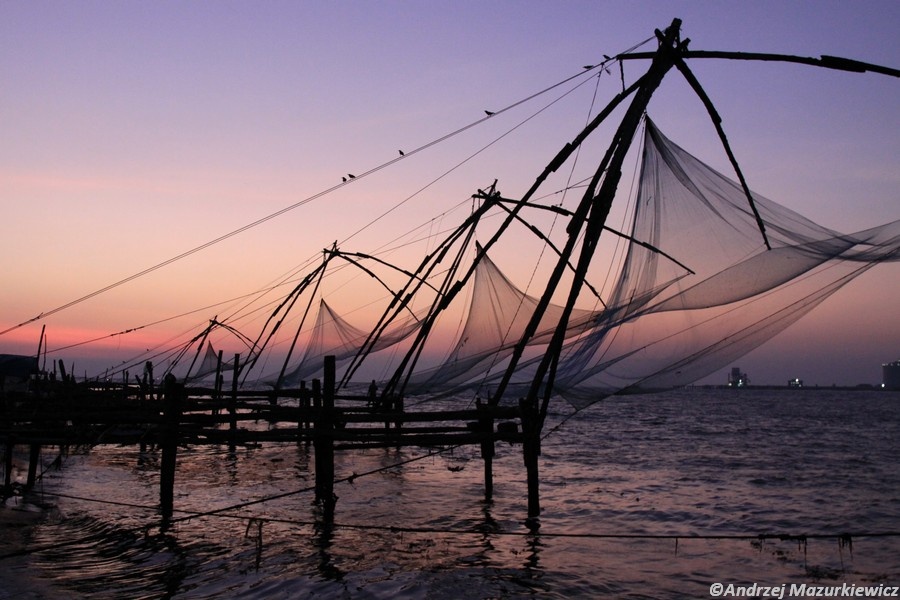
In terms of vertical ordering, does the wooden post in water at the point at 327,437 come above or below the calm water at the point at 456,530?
above

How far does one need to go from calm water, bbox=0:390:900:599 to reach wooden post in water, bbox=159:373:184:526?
367 mm

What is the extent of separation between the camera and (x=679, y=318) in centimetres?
690

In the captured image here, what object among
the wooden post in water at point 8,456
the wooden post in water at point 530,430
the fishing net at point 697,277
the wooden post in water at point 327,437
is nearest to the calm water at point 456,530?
the wooden post in water at point 327,437

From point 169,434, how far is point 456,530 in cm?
369

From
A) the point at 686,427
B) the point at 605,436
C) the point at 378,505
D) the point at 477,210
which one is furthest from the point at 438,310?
the point at 686,427

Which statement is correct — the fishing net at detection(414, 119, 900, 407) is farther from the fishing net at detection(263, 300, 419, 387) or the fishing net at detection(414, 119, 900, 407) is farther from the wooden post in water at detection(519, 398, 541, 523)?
the fishing net at detection(263, 300, 419, 387)

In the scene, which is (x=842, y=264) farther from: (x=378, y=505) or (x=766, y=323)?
(x=378, y=505)

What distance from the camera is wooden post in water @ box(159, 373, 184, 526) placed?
8.82 meters

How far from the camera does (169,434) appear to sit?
29.0ft

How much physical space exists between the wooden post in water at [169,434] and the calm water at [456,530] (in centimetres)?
37

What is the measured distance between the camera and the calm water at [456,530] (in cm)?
658

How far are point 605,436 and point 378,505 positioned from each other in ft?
54.8

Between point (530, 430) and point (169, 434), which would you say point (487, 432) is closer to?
point (530, 430)

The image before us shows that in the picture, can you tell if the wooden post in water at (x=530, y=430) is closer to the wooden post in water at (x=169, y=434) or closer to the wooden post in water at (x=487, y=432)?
the wooden post in water at (x=487, y=432)
